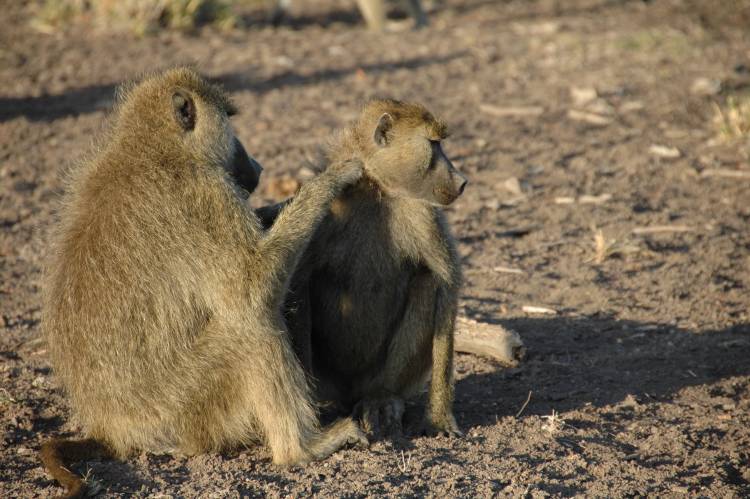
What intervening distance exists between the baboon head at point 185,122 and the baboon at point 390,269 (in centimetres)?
32

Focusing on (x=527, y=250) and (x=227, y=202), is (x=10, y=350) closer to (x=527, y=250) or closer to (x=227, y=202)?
(x=227, y=202)

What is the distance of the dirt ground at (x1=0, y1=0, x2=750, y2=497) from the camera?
12.2 ft

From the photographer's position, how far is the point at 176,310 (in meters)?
3.57

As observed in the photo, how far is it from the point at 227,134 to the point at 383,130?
70 cm

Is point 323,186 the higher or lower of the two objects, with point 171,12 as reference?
lower

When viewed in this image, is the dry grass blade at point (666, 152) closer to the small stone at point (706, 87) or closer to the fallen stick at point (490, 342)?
the small stone at point (706, 87)

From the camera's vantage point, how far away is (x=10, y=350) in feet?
15.7

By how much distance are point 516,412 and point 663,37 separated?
25.0 feet

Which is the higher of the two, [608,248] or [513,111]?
[513,111]

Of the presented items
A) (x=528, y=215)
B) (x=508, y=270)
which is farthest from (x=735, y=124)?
(x=508, y=270)

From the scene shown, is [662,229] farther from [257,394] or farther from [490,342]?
[257,394]

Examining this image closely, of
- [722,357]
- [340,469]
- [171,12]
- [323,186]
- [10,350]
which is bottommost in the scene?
[722,357]

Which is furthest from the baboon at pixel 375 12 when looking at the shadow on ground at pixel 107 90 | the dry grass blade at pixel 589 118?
the dry grass blade at pixel 589 118

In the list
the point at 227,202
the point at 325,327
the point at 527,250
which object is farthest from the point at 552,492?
the point at 527,250
